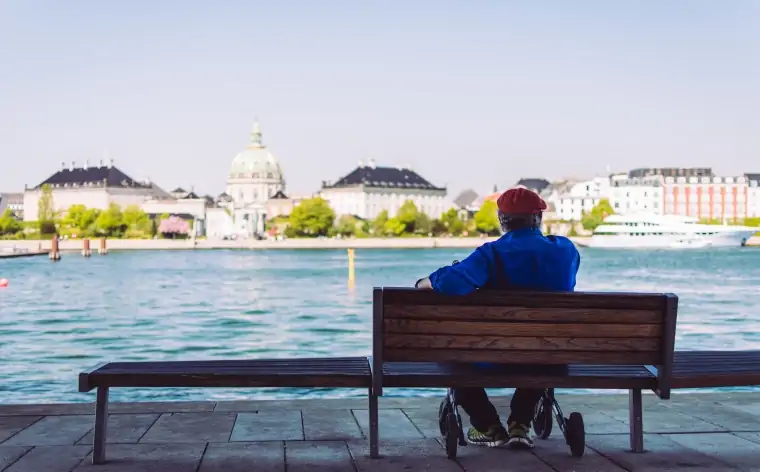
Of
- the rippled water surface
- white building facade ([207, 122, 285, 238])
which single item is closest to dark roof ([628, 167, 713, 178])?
white building facade ([207, 122, 285, 238])

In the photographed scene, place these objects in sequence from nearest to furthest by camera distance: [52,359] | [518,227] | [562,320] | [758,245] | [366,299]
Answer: [562,320]
[518,227]
[52,359]
[366,299]
[758,245]

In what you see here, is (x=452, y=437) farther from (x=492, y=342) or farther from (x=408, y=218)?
(x=408, y=218)

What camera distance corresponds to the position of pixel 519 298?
4.68 meters

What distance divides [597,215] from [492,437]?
467ft

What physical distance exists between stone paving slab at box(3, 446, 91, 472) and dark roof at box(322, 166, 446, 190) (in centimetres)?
16477

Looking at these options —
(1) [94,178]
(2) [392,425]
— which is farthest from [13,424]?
(1) [94,178]

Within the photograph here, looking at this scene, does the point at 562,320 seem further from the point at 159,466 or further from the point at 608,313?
the point at 159,466

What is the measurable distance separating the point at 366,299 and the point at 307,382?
1090 inches

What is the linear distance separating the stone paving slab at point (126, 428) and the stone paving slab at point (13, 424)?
0.38 m

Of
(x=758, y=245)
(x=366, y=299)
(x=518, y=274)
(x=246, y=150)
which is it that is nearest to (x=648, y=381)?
(x=518, y=274)

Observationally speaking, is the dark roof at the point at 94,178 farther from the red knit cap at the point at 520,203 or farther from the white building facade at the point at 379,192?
the red knit cap at the point at 520,203

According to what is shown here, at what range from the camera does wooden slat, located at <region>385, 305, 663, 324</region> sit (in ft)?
15.5

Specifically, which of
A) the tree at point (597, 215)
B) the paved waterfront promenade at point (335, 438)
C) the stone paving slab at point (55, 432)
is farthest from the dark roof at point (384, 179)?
the stone paving slab at point (55, 432)

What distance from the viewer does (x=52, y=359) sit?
1481 cm
